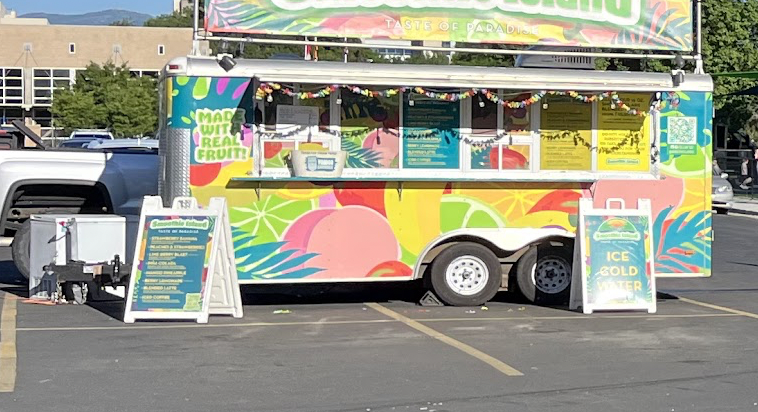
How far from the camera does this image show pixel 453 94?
11.5m

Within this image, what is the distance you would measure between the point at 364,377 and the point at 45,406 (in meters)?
2.26

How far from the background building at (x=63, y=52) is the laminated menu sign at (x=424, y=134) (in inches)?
2720

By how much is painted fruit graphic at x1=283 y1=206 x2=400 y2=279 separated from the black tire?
1.45 m

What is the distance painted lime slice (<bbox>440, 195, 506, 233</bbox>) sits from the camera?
38.4 ft

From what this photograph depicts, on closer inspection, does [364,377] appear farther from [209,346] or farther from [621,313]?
[621,313]

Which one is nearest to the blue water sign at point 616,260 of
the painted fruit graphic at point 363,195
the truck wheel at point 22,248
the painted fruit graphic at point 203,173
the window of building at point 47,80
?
the painted fruit graphic at point 363,195

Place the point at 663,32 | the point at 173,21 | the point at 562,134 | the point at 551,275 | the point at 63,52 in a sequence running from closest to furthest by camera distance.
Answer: the point at 562,134 → the point at 551,275 → the point at 663,32 → the point at 63,52 → the point at 173,21

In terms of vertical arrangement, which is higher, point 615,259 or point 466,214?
point 466,214

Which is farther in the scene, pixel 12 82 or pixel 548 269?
pixel 12 82

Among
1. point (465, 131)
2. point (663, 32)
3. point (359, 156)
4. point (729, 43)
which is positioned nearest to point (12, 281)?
point (359, 156)

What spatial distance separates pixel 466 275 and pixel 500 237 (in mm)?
535

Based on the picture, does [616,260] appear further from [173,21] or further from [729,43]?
[173,21]

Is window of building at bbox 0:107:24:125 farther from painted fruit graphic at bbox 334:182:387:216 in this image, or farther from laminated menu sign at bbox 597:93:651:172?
laminated menu sign at bbox 597:93:651:172

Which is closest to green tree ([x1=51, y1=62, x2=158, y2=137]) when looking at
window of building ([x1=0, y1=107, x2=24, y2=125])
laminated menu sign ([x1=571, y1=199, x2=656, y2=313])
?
Answer: window of building ([x1=0, y1=107, x2=24, y2=125])
